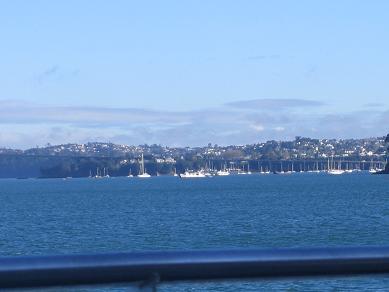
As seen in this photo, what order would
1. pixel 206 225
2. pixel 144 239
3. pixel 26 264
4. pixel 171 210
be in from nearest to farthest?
pixel 26 264
pixel 144 239
pixel 206 225
pixel 171 210

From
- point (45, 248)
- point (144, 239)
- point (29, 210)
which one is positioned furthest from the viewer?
point (29, 210)

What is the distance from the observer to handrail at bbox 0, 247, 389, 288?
3320 millimetres

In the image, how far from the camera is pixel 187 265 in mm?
3393

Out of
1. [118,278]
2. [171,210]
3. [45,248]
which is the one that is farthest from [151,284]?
[171,210]

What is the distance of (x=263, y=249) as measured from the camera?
340cm

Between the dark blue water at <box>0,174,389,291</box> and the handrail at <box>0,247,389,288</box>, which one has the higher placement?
the handrail at <box>0,247,389,288</box>

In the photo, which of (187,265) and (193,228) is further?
(193,228)

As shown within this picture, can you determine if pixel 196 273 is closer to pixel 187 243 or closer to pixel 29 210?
pixel 187 243

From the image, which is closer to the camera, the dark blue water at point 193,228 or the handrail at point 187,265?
the handrail at point 187,265

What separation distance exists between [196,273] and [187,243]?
1589 inches

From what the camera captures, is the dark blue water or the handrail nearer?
the handrail

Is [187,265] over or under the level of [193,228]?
over

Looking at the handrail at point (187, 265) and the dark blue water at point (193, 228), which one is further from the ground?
the handrail at point (187, 265)

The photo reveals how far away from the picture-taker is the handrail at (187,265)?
3320 millimetres
